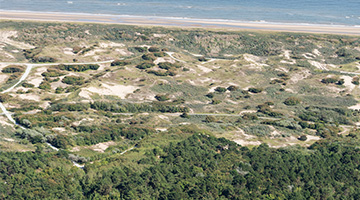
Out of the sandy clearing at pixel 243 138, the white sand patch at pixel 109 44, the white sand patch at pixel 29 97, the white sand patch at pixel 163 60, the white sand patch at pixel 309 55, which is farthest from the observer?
the white sand patch at pixel 309 55

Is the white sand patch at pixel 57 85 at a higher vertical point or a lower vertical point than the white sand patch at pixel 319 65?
lower

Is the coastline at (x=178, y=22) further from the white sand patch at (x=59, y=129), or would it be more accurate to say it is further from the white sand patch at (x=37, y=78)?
the white sand patch at (x=59, y=129)

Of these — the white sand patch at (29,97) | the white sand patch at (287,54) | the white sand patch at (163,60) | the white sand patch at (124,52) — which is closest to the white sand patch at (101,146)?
the white sand patch at (29,97)

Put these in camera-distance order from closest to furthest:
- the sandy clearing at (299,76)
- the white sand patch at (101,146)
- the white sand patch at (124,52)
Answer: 1. the white sand patch at (101,146)
2. the sandy clearing at (299,76)
3. the white sand patch at (124,52)

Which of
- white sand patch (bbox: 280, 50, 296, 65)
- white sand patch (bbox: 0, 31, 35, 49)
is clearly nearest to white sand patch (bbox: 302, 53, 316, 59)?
white sand patch (bbox: 280, 50, 296, 65)

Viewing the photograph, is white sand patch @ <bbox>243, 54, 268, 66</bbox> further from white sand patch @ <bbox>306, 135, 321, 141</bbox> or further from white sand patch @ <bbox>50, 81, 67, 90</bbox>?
white sand patch @ <bbox>50, 81, 67, 90</bbox>

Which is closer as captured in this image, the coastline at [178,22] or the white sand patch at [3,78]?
the white sand patch at [3,78]

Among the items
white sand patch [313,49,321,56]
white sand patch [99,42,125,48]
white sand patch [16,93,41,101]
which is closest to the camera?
white sand patch [16,93,41,101]

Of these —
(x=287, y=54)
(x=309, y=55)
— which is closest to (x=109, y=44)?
(x=287, y=54)

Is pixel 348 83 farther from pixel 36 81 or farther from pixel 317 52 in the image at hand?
pixel 36 81
